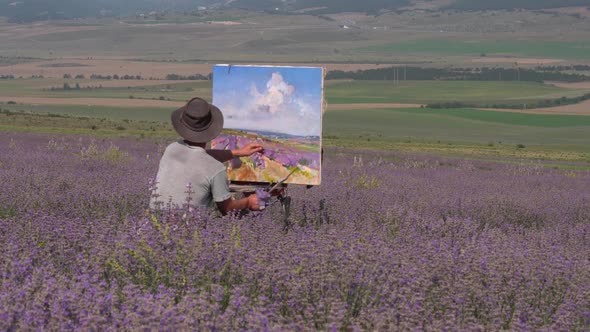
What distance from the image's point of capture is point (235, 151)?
297 inches

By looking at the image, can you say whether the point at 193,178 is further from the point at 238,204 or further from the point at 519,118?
the point at 519,118

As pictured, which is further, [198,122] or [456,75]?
[456,75]

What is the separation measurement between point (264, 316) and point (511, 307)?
1.68 meters

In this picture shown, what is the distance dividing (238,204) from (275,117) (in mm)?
1221

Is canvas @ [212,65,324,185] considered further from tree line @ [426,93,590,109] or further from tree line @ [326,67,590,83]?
tree line @ [326,67,590,83]

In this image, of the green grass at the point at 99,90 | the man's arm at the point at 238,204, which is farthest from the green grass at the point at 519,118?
the man's arm at the point at 238,204

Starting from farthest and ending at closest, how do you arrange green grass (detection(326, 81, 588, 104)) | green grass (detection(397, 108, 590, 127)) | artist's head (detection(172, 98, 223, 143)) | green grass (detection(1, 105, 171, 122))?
green grass (detection(326, 81, 588, 104))
green grass (detection(397, 108, 590, 127))
green grass (detection(1, 105, 171, 122))
artist's head (detection(172, 98, 223, 143))

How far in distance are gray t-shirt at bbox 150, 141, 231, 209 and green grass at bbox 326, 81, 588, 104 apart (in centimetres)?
8885

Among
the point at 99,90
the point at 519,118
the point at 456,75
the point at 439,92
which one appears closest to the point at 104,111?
the point at 519,118

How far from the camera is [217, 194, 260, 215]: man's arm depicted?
6.81m

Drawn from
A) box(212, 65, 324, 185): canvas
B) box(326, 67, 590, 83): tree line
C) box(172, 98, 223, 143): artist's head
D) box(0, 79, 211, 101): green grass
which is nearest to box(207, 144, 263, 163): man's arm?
box(212, 65, 324, 185): canvas

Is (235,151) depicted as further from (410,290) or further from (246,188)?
(410,290)

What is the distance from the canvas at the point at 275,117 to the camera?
7.85 meters

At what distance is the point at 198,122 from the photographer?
22.9 ft
